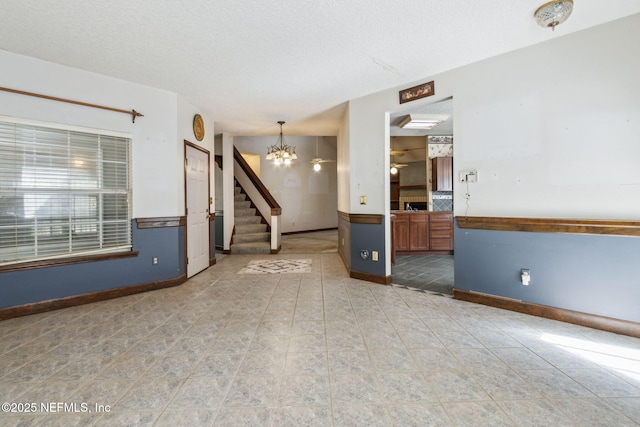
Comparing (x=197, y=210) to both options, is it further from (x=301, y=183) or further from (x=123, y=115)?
(x=301, y=183)

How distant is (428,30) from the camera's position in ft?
8.21

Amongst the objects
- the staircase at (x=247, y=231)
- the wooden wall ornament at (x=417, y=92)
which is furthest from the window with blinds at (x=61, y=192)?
the wooden wall ornament at (x=417, y=92)

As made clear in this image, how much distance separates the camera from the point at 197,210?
466cm

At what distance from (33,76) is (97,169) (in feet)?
3.68

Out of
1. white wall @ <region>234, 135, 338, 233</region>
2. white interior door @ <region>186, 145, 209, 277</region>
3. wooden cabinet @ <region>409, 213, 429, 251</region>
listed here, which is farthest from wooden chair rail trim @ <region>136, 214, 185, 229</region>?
white wall @ <region>234, 135, 338, 233</region>

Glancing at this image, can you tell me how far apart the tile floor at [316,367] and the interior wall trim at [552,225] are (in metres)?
0.90

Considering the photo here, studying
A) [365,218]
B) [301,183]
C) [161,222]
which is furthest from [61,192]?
[301,183]

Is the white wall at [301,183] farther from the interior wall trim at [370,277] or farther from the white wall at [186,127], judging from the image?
the interior wall trim at [370,277]

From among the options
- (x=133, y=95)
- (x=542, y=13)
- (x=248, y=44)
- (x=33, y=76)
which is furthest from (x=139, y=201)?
(x=542, y=13)

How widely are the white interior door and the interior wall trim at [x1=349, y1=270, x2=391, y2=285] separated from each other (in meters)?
2.66

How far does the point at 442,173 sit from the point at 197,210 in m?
5.44

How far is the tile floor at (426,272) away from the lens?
3.81m

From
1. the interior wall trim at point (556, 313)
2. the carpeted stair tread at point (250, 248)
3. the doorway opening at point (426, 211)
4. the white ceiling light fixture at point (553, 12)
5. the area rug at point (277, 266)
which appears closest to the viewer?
the white ceiling light fixture at point (553, 12)

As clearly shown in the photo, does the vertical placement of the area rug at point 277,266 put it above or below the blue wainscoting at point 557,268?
below
